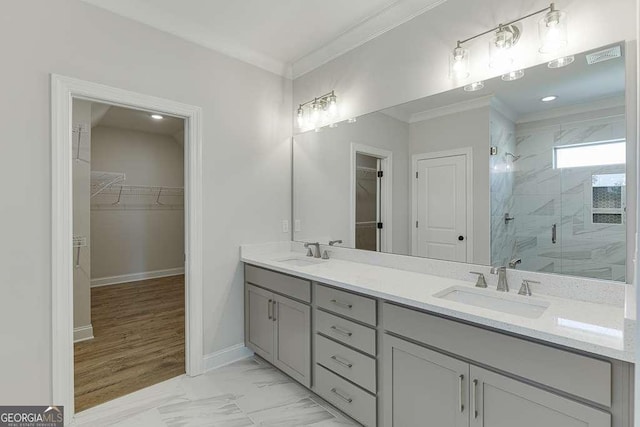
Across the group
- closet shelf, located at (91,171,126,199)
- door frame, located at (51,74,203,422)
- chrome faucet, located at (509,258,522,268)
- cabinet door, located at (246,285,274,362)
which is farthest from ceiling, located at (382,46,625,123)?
closet shelf, located at (91,171,126,199)

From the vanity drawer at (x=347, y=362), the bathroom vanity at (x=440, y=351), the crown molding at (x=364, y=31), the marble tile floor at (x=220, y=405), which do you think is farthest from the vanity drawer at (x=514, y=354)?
the crown molding at (x=364, y=31)

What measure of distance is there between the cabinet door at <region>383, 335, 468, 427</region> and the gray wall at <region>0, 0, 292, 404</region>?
Result: 5.11 feet

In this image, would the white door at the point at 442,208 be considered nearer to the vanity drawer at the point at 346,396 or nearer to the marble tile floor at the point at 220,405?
the vanity drawer at the point at 346,396

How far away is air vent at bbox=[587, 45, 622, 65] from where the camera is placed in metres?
1.39

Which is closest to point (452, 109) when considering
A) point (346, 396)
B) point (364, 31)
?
point (364, 31)

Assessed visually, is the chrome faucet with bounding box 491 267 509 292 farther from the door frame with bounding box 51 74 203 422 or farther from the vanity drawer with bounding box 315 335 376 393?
the door frame with bounding box 51 74 203 422

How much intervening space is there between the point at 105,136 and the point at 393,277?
17.9ft

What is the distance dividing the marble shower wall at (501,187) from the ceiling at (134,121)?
398cm

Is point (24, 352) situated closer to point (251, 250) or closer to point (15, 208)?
point (15, 208)

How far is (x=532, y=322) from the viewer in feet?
3.92

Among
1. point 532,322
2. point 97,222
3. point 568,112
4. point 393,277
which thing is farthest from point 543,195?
point 97,222

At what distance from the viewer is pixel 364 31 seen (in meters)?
2.38

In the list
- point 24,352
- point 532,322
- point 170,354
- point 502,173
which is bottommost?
point 170,354

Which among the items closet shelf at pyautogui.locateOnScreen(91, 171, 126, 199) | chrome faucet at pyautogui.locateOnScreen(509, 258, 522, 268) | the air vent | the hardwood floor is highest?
the air vent
